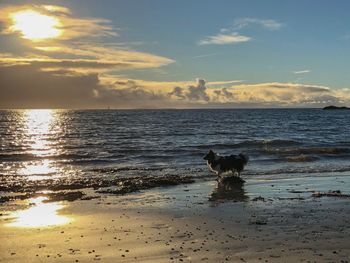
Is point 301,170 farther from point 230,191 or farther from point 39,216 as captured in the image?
point 39,216

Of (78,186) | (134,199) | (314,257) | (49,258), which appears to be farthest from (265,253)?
(78,186)

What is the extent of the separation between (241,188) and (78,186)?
5.78 metres

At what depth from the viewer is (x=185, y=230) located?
9164mm

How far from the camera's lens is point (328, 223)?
31.1ft

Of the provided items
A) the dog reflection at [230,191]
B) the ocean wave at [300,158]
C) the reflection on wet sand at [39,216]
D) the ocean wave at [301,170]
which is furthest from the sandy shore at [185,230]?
the ocean wave at [300,158]

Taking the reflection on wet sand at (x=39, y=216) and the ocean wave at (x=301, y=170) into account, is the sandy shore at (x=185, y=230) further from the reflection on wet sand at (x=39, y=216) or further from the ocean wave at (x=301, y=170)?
the ocean wave at (x=301, y=170)

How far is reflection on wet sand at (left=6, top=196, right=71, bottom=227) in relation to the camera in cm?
996

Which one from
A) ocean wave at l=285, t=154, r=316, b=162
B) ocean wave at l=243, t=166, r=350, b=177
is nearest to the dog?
ocean wave at l=243, t=166, r=350, b=177

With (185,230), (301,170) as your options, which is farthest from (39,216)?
(301,170)

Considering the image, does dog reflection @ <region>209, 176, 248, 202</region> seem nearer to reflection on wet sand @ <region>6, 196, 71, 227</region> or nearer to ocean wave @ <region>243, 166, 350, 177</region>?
ocean wave @ <region>243, 166, 350, 177</region>

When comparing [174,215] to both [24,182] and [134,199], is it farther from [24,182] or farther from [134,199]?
[24,182]

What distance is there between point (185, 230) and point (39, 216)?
3832mm

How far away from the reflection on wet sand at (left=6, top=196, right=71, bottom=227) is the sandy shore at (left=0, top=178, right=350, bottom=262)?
A: 3 cm

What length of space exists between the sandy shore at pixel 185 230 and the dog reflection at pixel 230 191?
15cm
